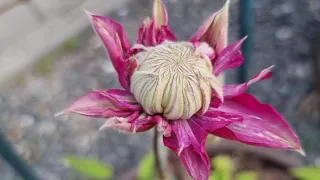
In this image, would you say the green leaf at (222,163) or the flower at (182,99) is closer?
the flower at (182,99)

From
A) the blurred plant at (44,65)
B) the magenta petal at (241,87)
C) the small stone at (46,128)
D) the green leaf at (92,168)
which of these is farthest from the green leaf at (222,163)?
the blurred plant at (44,65)

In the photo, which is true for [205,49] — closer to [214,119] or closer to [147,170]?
[214,119]

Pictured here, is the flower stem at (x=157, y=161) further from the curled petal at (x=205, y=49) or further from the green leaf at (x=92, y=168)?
the green leaf at (x=92, y=168)

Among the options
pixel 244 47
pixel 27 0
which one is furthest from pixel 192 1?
pixel 244 47

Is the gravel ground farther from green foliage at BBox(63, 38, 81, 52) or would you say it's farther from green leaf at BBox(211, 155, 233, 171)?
green leaf at BBox(211, 155, 233, 171)

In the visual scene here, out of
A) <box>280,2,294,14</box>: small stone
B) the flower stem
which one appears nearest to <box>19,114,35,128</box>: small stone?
<box>280,2,294,14</box>: small stone

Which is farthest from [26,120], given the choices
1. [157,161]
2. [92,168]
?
[157,161]
